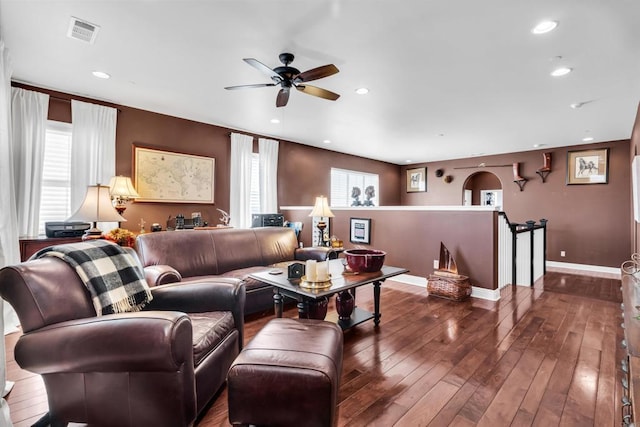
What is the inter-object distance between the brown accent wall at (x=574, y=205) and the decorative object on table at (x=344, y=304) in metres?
5.92

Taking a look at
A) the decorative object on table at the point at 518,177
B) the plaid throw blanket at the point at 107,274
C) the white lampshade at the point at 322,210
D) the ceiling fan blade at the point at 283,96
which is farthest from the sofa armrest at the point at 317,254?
the decorative object on table at the point at 518,177

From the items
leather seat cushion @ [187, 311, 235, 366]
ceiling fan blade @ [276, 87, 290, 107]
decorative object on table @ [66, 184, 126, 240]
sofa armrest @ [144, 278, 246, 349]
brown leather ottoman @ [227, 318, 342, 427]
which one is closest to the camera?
brown leather ottoman @ [227, 318, 342, 427]

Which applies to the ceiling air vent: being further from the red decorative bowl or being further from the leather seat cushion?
the red decorative bowl

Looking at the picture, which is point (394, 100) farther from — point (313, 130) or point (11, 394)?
point (11, 394)

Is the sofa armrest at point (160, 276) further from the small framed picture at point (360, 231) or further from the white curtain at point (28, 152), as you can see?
the small framed picture at point (360, 231)

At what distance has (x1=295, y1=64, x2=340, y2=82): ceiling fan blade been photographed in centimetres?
239

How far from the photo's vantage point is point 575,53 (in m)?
2.61

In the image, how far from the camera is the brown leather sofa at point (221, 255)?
116 inches

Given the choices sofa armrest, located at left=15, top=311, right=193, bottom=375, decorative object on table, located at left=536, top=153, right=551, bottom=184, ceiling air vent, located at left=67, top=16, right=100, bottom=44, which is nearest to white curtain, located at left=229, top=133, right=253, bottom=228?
ceiling air vent, located at left=67, top=16, right=100, bottom=44

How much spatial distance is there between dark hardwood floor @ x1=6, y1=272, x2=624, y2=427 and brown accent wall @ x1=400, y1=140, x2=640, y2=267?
10.5 ft

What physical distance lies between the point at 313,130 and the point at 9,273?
452cm

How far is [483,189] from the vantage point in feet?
29.0

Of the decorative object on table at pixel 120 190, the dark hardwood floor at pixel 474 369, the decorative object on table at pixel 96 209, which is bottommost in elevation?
the dark hardwood floor at pixel 474 369

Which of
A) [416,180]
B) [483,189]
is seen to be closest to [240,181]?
[416,180]
